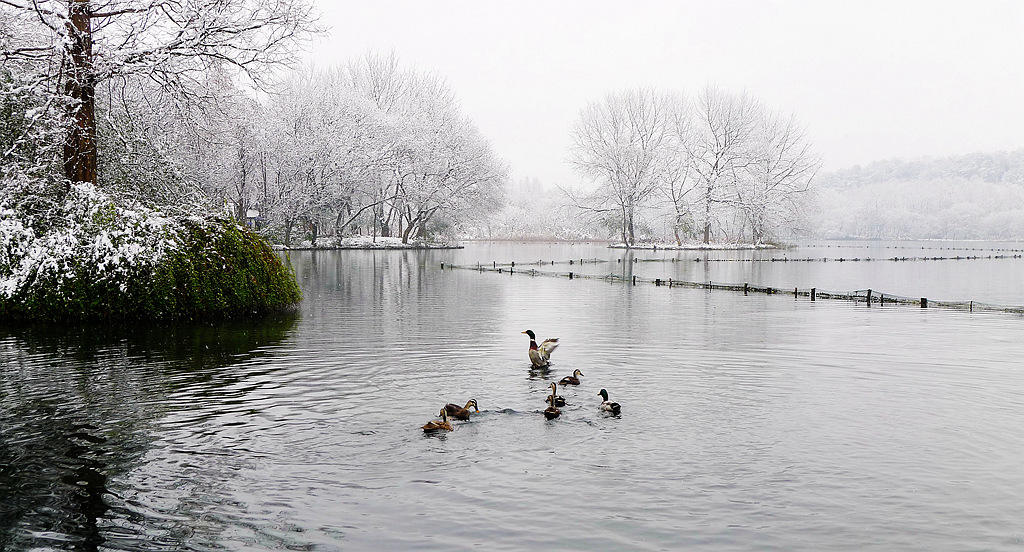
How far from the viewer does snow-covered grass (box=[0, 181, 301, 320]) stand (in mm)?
18188

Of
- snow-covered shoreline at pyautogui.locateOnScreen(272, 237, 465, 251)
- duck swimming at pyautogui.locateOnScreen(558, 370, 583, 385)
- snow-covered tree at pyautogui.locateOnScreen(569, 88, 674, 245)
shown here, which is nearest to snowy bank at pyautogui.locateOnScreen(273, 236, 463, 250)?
snow-covered shoreline at pyautogui.locateOnScreen(272, 237, 465, 251)

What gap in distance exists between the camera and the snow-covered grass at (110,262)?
59.7 feet

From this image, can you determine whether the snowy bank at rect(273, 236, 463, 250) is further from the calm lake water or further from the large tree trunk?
the calm lake water

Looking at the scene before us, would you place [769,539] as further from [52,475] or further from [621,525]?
[52,475]

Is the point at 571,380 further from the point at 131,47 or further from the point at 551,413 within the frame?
the point at 131,47

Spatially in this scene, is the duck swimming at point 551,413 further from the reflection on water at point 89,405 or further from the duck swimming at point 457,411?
the reflection on water at point 89,405

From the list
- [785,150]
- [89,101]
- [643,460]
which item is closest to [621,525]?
[643,460]

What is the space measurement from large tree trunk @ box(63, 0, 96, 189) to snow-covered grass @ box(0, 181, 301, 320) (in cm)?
128

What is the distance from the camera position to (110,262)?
1841 cm

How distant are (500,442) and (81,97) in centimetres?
1721

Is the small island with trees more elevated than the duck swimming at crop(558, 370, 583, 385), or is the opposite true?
the small island with trees

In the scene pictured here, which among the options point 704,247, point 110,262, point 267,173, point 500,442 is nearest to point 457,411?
point 500,442

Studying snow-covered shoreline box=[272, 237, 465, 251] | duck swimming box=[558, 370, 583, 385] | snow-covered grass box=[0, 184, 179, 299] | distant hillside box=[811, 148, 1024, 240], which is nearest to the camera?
duck swimming box=[558, 370, 583, 385]

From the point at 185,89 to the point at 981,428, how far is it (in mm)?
21245
